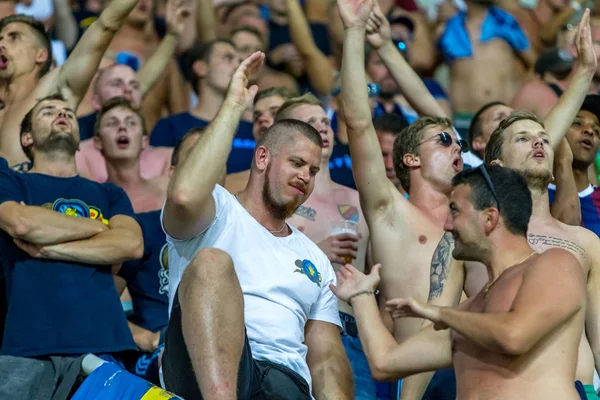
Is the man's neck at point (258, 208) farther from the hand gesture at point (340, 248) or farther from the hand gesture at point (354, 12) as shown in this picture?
the hand gesture at point (354, 12)

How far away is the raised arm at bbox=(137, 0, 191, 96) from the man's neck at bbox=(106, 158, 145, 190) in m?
1.14

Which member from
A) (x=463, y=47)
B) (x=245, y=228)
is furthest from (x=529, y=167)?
(x=463, y=47)

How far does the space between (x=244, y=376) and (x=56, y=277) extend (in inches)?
64.9

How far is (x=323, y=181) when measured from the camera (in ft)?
24.7

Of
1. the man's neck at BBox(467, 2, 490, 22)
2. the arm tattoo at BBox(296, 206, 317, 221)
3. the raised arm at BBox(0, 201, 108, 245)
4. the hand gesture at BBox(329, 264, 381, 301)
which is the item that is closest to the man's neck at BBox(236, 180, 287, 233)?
the hand gesture at BBox(329, 264, 381, 301)

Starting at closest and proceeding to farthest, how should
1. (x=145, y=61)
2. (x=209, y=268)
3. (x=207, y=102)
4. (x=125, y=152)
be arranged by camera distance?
(x=209, y=268), (x=125, y=152), (x=207, y=102), (x=145, y=61)

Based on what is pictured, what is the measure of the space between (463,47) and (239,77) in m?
5.37

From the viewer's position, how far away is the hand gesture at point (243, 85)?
5.40 metres

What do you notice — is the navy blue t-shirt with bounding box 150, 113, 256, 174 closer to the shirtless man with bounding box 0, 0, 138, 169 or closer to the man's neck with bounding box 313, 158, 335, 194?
the man's neck with bounding box 313, 158, 335, 194

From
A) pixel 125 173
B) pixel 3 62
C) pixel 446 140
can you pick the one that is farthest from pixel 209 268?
pixel 3 62

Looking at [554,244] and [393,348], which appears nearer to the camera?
[393,348]

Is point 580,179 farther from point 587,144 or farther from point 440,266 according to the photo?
point 440,266

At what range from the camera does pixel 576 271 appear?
464cm

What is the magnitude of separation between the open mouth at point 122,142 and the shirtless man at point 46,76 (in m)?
0.45
